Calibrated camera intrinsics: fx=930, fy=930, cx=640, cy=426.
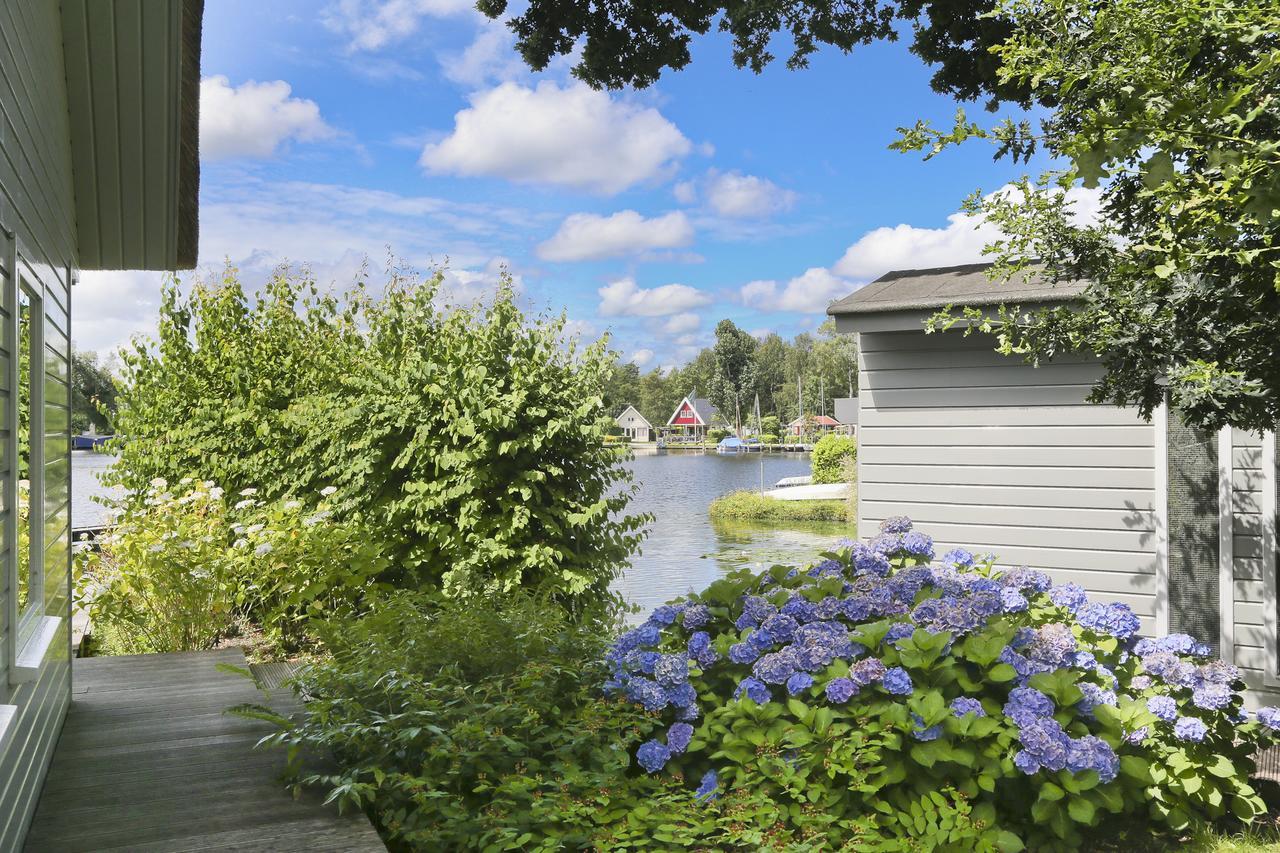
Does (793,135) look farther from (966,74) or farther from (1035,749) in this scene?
(1035,749)

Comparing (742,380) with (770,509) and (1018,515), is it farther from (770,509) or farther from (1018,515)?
(1018,515)

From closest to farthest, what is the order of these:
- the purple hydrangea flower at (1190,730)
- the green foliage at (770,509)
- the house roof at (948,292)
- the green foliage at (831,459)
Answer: the purple hydrangea flower at (1190,730)
the house roof at (948,292)
the green foliage at (770,509)
the green foliage at (831,459)

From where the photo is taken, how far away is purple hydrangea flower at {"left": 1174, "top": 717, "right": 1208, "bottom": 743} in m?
3.33

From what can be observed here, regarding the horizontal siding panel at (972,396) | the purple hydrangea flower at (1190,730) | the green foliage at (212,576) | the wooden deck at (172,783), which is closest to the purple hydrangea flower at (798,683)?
the wooden deck at (172,783)

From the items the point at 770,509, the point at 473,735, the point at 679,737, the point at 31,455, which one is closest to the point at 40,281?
the point at 31,455

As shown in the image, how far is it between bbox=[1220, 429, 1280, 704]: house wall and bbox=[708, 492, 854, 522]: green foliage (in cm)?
1542

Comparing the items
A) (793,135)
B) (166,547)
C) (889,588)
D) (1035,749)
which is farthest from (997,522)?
(793,135)

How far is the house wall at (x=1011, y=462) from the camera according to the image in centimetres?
565

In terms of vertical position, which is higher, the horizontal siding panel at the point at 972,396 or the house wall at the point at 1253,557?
the horizontal siding panel at the point at 972,396

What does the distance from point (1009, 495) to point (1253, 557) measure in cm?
136

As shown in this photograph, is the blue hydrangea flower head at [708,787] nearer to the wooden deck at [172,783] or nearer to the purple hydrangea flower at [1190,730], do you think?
the wooden deck at [172,783]

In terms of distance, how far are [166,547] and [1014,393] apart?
527cm

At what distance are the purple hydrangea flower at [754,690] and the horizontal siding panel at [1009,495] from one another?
3422 mm

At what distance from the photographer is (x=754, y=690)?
3053 millimetres
